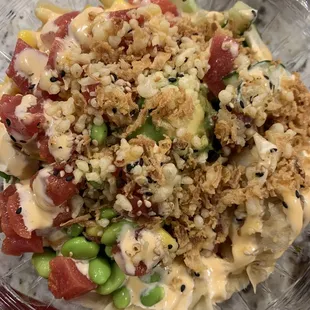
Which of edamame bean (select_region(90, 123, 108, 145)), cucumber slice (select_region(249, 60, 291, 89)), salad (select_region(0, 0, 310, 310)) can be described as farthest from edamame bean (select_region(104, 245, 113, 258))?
cucumber slice (select_region(249, 60, 291, 89))

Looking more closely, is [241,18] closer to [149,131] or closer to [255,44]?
[255,44]

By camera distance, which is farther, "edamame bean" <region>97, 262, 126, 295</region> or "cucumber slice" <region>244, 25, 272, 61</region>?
"cucumber slice" <region>244, 25, 272, 61</region>

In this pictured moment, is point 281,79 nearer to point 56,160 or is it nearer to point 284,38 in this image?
point 284,38

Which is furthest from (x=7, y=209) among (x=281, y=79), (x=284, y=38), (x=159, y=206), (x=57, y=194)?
(x=284, y=38)

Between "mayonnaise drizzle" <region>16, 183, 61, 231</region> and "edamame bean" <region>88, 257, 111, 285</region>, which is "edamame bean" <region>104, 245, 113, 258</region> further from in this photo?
"mayonnaise drizzle" <region>16, 183, 61, 231</region>

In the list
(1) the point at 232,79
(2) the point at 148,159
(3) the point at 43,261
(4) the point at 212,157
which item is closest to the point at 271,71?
(1) the point at 232,79

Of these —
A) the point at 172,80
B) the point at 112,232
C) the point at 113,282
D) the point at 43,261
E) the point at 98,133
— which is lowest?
the point at 43,261
